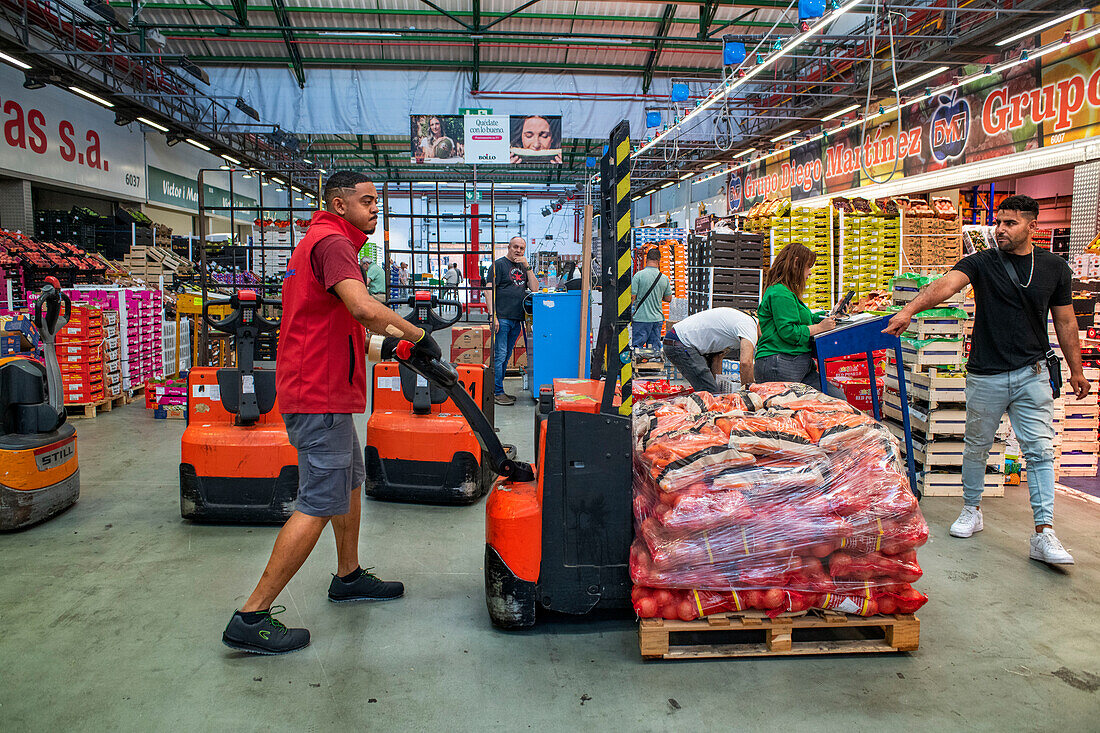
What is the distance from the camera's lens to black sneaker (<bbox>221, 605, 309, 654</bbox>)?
2.90m

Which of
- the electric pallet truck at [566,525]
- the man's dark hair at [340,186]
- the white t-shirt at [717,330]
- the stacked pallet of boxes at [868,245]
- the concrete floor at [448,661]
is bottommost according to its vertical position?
the concrete floor at [448,661]

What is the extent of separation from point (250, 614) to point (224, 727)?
1.77ft

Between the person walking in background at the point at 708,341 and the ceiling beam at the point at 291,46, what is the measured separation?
14053 mm

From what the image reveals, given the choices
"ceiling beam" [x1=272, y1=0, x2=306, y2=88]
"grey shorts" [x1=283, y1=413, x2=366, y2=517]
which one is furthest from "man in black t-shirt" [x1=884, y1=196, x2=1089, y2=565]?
"ceiling beam" [x1=272, y1=0, x2=306, y2=88]

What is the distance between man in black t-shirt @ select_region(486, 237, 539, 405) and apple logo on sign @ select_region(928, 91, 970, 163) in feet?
29.0

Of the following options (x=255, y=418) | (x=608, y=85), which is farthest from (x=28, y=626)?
(x=608, y=85)

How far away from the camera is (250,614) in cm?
Answer: 293

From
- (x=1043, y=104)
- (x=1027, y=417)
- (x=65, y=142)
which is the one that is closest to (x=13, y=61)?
(x=65, y=142)

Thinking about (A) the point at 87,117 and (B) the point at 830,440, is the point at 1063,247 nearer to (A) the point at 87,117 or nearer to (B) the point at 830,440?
(B) the point at 830,440

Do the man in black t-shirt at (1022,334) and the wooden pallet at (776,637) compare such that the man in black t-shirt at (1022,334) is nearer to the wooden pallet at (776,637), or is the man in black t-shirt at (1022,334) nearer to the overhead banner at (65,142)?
the wooden pallet at (776,637)

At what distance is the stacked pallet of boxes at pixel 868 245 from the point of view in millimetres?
11383

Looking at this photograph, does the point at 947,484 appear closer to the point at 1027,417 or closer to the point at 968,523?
the point at 968,523

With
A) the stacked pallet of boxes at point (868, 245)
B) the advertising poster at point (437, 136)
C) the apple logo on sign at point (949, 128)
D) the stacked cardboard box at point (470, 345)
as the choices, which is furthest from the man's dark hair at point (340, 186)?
the advertising poster at point (437, 136)

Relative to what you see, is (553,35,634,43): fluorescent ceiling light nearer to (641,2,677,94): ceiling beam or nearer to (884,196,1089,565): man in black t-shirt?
(641,2,677,94): ceiling beam
